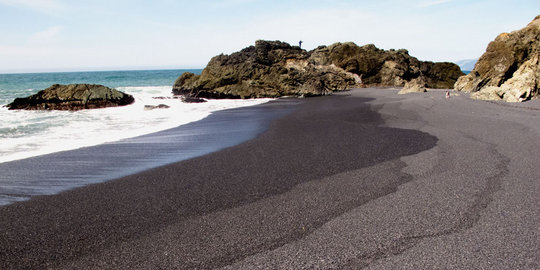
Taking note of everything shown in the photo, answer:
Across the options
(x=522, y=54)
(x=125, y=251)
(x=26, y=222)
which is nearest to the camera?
(x=125, y=251)

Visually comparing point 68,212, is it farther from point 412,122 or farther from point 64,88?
point 64,88

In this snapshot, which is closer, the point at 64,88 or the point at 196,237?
the point at 196,237

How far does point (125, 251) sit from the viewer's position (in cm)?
366

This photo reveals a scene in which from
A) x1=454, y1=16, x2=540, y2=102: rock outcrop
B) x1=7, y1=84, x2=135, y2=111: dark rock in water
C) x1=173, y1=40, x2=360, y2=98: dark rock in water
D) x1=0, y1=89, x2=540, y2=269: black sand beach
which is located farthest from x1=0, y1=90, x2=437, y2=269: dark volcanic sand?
x1=173, y1=40, x2=360, y2=98: dark rock in water

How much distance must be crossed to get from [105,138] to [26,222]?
24.0ft

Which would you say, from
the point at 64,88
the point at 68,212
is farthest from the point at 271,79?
the point at 68,212

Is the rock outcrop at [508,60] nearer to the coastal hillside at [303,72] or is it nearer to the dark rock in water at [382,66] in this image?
the coastal hillside at [303,72]

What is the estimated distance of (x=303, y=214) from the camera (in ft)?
14.8

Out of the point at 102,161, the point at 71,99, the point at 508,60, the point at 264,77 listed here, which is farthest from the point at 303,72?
the point at 102,161

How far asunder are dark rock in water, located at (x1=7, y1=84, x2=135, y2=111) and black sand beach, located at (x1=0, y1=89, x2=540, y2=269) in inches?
776

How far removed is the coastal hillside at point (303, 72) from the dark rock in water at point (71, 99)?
931cm

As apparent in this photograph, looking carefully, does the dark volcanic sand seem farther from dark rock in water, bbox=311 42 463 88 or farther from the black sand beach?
dark rock in water, bbox=311 42 463 88

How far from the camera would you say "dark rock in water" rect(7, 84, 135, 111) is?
22750 mm

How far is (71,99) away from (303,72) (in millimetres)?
23093
